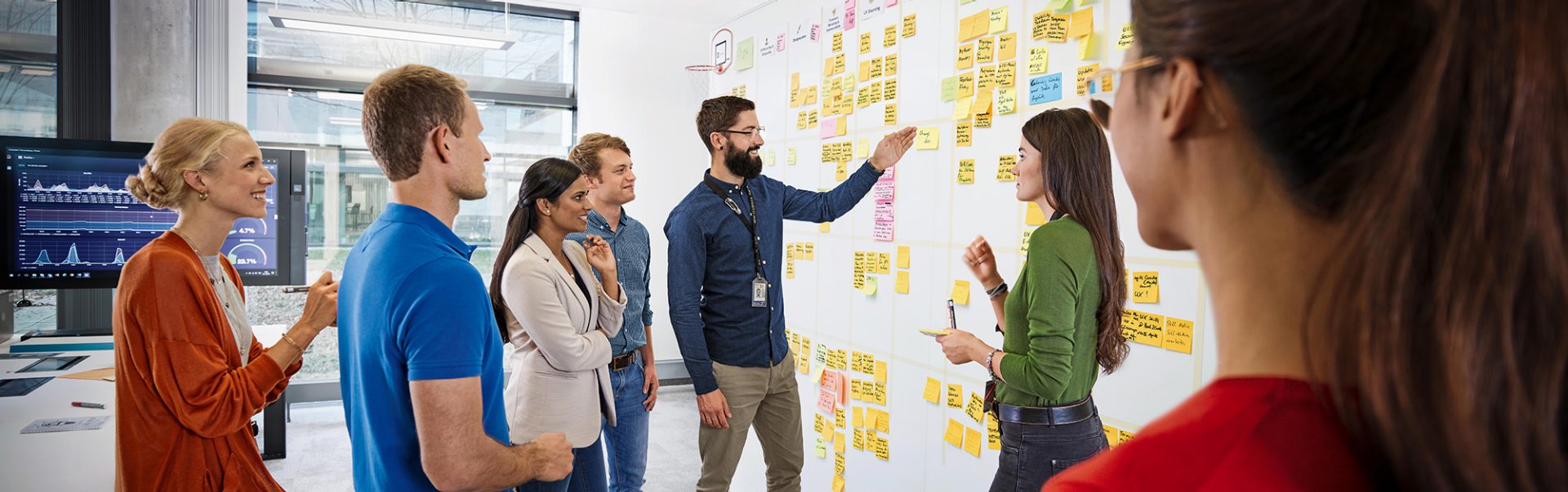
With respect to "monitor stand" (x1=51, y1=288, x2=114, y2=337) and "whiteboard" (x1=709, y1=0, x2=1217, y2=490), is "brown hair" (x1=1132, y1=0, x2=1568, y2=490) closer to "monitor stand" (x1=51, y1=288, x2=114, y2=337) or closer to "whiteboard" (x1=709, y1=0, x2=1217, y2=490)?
"whiteboard" (x1=709, y1=0, x2=1217, y2=490)

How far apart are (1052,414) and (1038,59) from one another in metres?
1.09

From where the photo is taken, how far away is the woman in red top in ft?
1.04

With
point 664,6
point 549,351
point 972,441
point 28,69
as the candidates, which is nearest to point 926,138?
point 972,441

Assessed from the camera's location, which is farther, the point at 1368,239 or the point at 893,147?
the point at 893,147

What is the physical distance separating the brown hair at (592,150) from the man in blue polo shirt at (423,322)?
5.25 feet

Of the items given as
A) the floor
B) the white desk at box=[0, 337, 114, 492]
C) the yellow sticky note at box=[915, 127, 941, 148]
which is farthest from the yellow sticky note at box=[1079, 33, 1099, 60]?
the floor

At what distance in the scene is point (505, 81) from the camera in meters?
5.93

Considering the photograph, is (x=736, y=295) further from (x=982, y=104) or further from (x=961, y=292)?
(x=982, y=104)

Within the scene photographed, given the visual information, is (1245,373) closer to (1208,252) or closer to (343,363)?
(1208,252)

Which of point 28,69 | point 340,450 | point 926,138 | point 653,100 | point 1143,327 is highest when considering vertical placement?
point 653,100

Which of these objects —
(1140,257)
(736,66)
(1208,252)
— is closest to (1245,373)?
(1208,252)

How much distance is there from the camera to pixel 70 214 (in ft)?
9.08

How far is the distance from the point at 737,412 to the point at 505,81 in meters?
4.05

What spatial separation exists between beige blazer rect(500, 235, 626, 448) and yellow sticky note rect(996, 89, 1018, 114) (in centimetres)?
139
